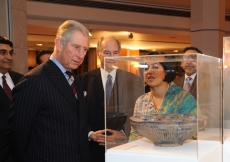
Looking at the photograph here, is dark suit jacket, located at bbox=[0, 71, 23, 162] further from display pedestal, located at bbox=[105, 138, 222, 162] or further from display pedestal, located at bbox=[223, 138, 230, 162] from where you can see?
display pedestal, located at bbox=[223, 138, 230, 162]

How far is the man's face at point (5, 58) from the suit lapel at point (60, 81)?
1.24m

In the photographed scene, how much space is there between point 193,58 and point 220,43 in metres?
5.88

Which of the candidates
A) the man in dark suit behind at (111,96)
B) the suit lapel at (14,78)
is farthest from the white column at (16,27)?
the man in dark suit behind at (111,96)

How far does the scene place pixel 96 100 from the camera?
2.40 metres

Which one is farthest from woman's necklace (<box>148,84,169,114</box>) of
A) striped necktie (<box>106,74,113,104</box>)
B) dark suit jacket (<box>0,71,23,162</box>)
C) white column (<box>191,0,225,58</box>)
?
white column (<box>191,0,225,58</box>)

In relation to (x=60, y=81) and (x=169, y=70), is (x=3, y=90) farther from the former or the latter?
(x=169, y=70)


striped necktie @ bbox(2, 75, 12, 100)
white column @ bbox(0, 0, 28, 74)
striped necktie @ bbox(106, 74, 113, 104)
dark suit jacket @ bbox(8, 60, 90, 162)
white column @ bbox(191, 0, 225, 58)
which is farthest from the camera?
white column @ bbox(191, 0, 225, 58)

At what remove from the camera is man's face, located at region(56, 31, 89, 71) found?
177 cm

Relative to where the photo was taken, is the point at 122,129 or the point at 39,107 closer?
the point at 122,129

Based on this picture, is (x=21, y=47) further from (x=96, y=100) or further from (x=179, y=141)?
(x=179, y=141)

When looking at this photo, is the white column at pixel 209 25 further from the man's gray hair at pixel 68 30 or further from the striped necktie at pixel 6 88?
the man's gray hair at pixel 68 30

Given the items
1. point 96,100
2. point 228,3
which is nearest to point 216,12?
point 228,3

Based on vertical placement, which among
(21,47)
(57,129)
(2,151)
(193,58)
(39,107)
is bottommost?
(2,151)

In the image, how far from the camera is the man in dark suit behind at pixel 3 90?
8.00 ft
